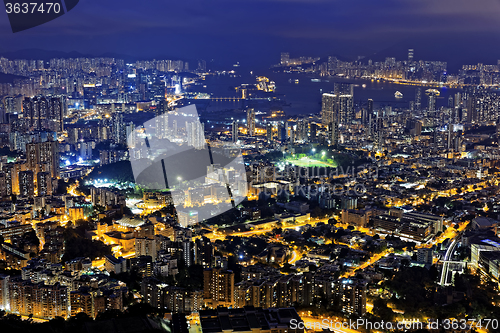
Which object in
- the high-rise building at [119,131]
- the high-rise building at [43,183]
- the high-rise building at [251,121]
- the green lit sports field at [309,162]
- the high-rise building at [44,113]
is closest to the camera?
the high-rise building at [43,183]

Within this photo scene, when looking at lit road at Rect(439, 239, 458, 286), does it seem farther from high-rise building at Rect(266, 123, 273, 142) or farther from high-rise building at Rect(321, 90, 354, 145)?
high-rise building at Rect(321, 90, 354, 145)

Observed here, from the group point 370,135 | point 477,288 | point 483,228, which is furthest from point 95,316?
point 370,135

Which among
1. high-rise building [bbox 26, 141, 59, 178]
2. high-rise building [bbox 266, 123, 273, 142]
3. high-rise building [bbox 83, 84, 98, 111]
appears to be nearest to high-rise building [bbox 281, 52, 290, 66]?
high-rise building [bbox 83, 84, 98, 111]

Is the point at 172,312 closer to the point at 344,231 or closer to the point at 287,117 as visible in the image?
the point at 344,231

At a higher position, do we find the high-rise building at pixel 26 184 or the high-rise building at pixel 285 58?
the high-rise building at pixel 285 58

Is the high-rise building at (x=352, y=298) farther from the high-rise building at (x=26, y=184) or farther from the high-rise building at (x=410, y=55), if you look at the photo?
the high-rise building at (x=410, y=55)

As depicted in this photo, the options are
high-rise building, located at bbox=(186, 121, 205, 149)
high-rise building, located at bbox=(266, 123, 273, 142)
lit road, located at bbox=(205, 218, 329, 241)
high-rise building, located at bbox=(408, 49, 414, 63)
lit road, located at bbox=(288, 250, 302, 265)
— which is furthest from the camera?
high-rise building, located at bbox=(408, 49, 414, 63)

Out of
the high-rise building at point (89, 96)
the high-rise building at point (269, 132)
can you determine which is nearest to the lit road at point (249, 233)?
the high-rise building at point (269, 132)

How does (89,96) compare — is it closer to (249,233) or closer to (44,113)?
(44,113)
